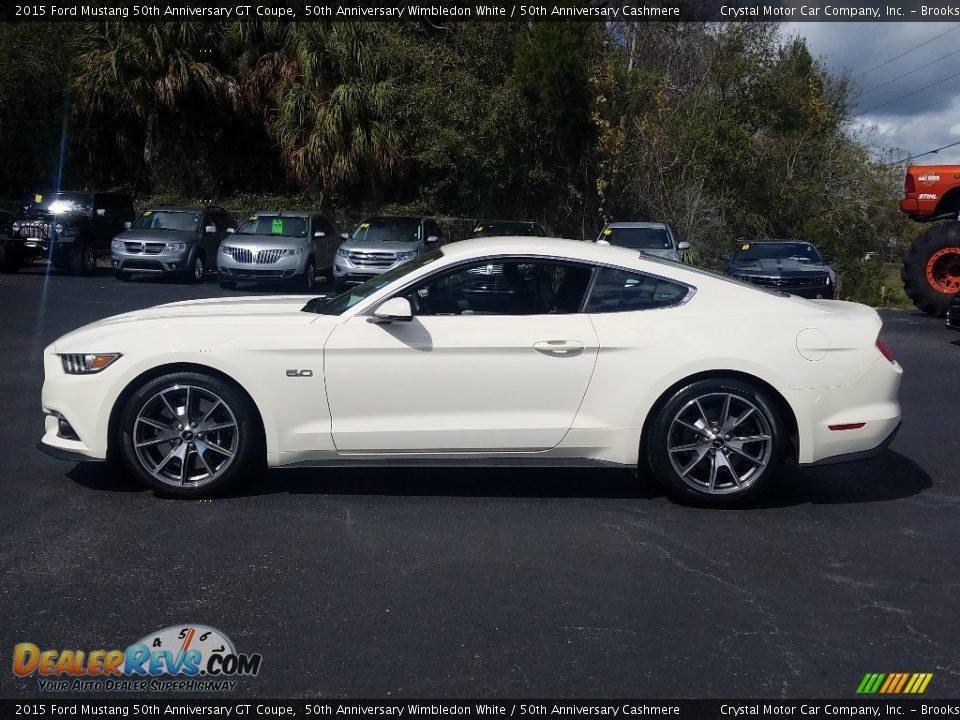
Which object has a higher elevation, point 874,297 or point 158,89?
point 158,89

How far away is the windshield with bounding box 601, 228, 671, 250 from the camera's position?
19.1m

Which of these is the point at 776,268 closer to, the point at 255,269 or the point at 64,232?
the point at 255,269

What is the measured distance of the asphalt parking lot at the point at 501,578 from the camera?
3857 millimetres

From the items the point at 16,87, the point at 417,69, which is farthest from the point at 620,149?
the point at 16,87

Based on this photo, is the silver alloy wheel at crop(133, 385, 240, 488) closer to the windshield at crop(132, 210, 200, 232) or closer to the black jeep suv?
the windshield at crop(132, 210, 200, 232)

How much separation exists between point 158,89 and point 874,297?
1904 cm

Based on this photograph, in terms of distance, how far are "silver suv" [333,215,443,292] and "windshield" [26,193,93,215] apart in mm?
6838

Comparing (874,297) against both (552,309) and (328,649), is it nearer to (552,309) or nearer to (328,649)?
→ (552,309)

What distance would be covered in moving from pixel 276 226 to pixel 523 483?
1692 cm

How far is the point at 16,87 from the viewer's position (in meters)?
28.5

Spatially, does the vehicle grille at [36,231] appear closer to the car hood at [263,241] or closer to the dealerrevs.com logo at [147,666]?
the car hood at [263,241]

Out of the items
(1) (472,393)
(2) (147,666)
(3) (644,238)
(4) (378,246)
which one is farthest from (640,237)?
(2) (147,666)

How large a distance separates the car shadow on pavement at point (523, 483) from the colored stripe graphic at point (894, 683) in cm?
218
